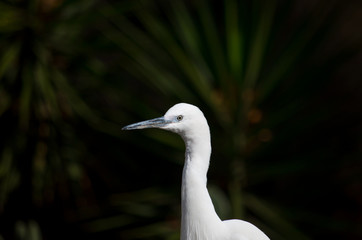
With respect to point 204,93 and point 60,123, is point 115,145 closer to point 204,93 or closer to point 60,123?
point 60,123

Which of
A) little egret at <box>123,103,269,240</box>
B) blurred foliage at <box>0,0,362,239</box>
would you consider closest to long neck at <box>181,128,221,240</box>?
little egret at <box>123,103,269,240</box>

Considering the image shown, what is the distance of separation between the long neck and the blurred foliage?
1.15m

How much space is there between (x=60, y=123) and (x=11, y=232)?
87cm

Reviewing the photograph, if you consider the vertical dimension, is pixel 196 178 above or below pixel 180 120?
below

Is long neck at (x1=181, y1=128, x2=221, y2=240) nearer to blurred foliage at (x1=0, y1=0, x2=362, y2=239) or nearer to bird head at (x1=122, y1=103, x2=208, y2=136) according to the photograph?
bird head at (x1=122, y1=103, x2=208, y2=136)

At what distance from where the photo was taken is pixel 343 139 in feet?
12.5

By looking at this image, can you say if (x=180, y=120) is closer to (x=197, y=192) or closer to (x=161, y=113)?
(x=197, y=192)

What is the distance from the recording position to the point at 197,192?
2.00 m

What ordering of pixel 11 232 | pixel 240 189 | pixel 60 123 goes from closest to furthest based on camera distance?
pixel 240 189
pixel 60 123
pixel 11 232

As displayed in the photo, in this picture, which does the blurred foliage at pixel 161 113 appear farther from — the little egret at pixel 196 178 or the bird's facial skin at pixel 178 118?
the bird's facial skin at pixel 178 118

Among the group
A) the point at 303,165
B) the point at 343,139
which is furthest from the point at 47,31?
the point at 343,139

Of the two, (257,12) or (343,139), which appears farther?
(343,139)

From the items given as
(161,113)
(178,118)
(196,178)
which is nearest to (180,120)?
(178,118)

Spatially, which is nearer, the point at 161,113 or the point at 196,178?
the point at 196,178
